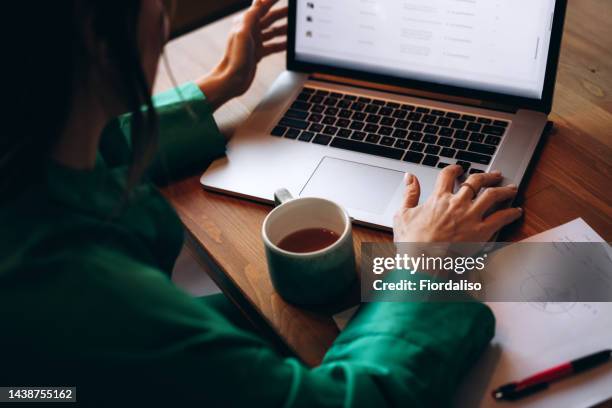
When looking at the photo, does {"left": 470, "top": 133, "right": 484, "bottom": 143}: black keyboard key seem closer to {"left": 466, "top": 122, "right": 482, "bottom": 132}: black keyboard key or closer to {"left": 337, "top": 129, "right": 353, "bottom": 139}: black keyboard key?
{"left": 466, "top": 122, "right": 482, "bottom": 132}: black keyboard key

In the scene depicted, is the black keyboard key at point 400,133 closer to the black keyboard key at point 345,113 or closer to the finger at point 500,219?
the black keyboard key at point 345,113

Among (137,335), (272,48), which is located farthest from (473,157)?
(137,335)

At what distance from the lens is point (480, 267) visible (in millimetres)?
728

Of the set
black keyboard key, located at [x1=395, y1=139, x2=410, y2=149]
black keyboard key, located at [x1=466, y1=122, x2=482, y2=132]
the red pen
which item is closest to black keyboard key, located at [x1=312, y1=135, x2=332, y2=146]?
black keyboard key, located at [x1=395, y1=139, x2=410, y2=149]

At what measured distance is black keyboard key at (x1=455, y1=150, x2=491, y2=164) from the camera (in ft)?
2.73

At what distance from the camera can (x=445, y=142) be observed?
2.86 ft

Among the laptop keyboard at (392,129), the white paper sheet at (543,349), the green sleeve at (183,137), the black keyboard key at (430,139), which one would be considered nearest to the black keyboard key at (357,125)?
the laptop keyboard at (392,129)

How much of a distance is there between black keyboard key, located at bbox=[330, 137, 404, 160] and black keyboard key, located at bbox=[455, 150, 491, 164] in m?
0.08

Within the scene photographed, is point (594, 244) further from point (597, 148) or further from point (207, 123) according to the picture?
point (207, 123)

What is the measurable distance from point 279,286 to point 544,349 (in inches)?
11.9

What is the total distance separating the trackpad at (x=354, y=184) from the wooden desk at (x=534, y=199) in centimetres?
4

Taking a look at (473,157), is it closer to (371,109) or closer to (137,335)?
(371,109)

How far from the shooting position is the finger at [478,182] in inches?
29.5

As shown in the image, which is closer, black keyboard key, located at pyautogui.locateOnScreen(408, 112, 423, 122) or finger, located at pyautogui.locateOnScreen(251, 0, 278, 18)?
black keyboard key, located at pyautogui.locateOnScreen(408, 112, 423, 122)
